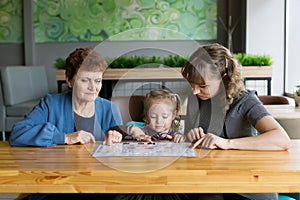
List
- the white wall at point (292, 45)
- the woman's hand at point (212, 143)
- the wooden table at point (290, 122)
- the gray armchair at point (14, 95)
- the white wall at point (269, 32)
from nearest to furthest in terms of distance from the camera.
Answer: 1. the woman's hand at point (212, 143)
2. the wooden table at point (290, 122)
3. the gray armchair at point (14, 95)
4. the white wall at point (292, 45)
5. the white wall at point (269, 32)

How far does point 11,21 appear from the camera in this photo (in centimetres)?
665

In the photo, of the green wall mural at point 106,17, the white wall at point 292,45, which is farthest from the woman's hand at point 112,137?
the green wall mural at point 106,17

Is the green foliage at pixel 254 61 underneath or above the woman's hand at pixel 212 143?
above

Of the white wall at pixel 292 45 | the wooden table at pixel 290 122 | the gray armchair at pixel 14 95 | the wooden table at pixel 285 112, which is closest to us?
the wooden table at pixel 290 122

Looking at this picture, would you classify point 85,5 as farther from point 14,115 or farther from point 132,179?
point 132,179

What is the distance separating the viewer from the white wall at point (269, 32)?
5.70m

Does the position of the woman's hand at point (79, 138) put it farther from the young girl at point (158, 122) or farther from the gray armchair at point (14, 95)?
the gray armchair at point (14, 95)

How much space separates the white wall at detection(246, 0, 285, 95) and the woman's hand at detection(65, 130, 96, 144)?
14.3 feet

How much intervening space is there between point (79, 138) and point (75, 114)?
185 mm

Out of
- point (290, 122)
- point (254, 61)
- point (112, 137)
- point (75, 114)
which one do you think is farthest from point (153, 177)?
point (254, 61)

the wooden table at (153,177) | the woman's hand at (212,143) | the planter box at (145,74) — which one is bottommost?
the wooden table at (153,177)

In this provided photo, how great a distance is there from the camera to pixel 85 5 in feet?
21.6

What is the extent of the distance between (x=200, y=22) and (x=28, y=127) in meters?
5.27

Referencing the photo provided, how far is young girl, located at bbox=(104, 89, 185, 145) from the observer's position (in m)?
1.55
